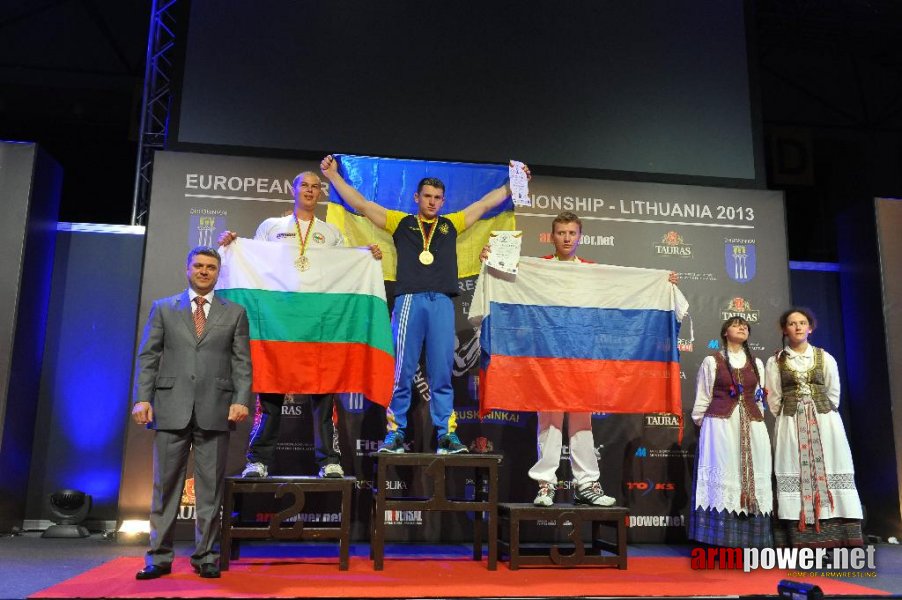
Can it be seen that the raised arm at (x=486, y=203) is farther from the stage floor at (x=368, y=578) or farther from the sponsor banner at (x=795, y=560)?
the sponsor banner at (x=795, y=560)

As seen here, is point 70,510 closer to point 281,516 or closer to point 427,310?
point 281,516

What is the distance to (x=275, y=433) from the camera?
13.9ft

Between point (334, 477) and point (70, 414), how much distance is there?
248 centimetres

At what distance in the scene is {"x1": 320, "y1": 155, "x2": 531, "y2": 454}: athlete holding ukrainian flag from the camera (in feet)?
14.1

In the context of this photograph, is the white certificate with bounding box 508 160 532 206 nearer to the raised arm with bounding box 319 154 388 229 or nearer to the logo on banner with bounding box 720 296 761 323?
the raised arm with bounding box 319 154 388 229

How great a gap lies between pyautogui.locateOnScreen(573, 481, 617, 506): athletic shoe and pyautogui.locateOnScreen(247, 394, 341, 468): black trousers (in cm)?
134

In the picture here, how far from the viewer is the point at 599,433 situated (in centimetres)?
549

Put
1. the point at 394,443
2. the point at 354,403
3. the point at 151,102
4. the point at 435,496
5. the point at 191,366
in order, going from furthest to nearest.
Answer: the point at 151,102, the point at 354,403, the point at 394,443, the point at 435,496, the point at 191,366

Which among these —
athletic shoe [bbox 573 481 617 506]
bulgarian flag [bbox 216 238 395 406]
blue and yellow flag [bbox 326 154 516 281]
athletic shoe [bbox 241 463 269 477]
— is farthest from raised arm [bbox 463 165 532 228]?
athletic shoe [bbox 241 463 269 477]

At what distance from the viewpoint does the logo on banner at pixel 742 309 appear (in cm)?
574

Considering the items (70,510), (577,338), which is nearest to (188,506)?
(70,510)

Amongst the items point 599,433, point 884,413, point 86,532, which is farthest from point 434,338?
point 884,413

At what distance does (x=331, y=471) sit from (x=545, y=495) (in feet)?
3.79

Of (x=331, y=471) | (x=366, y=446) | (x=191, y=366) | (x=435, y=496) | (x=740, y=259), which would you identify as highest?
(x=740, y=259)
